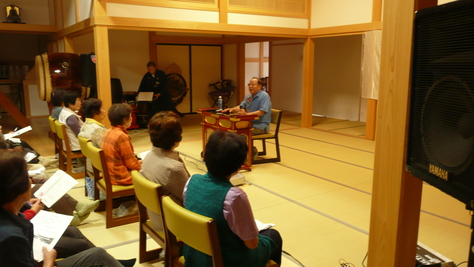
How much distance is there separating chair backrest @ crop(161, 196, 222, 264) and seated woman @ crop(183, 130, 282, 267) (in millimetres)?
75

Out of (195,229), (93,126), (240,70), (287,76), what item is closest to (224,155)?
(195,229)

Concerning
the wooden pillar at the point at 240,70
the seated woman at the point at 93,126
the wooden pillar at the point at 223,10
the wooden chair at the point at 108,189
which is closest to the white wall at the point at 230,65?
the wooden pillar at the point at 240,70

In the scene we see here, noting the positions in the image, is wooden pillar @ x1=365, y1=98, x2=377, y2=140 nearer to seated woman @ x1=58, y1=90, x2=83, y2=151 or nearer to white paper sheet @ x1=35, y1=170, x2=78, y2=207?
seated woman @ x1=58, y1=90, x2=83, y2=151

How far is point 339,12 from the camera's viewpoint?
666cm

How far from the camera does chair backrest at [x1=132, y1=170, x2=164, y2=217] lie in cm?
187

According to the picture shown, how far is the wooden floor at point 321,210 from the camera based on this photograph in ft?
8.54

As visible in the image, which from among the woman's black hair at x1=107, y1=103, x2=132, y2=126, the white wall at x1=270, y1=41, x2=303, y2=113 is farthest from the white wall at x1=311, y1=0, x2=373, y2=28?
the woman's black hair at x1=107, y1=103, x2=132, y2=126

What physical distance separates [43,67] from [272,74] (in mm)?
6313

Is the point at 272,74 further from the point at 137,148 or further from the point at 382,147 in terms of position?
the point at 382,147

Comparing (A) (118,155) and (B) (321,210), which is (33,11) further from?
(B) (321,210)

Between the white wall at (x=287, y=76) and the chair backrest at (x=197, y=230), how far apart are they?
8.40m

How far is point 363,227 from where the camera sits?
2953mm

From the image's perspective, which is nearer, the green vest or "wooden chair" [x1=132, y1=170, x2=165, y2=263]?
the green vest

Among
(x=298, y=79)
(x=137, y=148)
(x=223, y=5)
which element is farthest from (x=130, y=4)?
(x=298, y=79)
